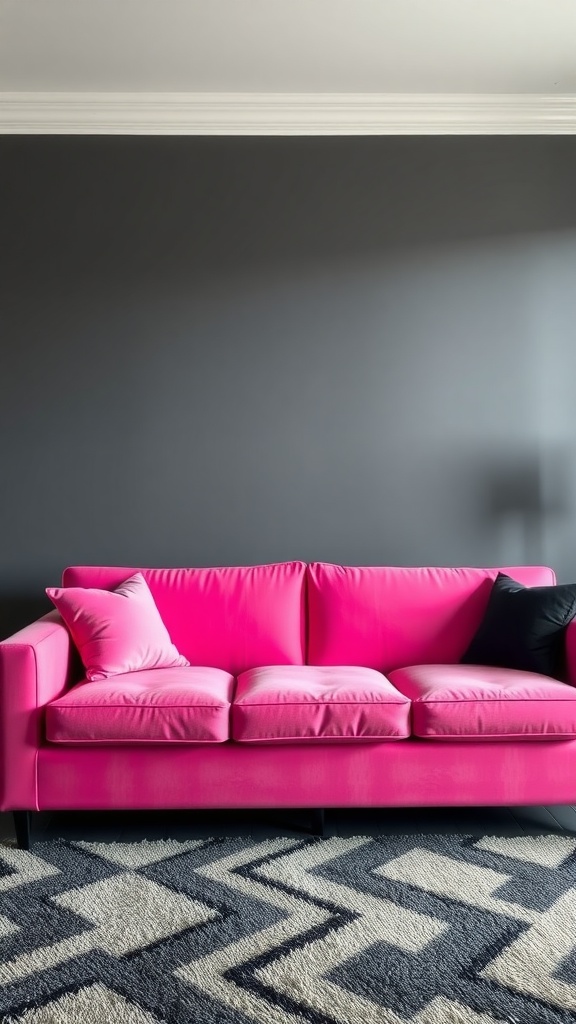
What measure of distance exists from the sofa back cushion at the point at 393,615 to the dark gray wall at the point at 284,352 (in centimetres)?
41

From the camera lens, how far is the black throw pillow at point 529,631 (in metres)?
2.86

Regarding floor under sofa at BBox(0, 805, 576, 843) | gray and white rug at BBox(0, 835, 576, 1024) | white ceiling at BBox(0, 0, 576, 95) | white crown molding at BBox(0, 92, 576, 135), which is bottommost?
floor under sofa at BBox(0, 805, 576, 843)

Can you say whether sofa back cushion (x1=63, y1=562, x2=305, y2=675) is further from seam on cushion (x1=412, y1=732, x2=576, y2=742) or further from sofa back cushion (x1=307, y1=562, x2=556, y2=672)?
seam on cushion (x1=412, y1=732, x2=576, y2=742)

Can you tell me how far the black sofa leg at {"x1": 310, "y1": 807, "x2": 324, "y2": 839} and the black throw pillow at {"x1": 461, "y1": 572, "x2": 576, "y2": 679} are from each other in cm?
88

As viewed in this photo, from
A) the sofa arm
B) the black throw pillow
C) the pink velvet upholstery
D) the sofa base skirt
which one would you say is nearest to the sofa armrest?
the black throw pillow

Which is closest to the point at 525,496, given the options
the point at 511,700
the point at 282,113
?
the point at 511,700

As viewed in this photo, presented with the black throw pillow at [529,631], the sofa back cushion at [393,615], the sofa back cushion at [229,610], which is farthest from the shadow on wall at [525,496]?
the sofa back cushion at [229,610]

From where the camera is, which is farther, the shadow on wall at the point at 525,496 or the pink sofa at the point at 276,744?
the shadow on wall at the point at 525,496

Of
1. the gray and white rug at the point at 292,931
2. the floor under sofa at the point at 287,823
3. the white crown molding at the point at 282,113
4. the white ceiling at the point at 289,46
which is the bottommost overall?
the floor under sofa at the point at 287,823

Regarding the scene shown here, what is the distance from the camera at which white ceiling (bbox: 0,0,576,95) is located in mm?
3164

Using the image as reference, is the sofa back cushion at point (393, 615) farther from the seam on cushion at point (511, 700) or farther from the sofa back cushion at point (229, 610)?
the seam on cushion at point (511, 700)

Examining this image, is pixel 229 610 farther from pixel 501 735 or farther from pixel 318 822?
pixel 501 735

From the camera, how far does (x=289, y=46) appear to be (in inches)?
133

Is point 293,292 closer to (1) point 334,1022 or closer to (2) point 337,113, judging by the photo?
(2) point 337,113
